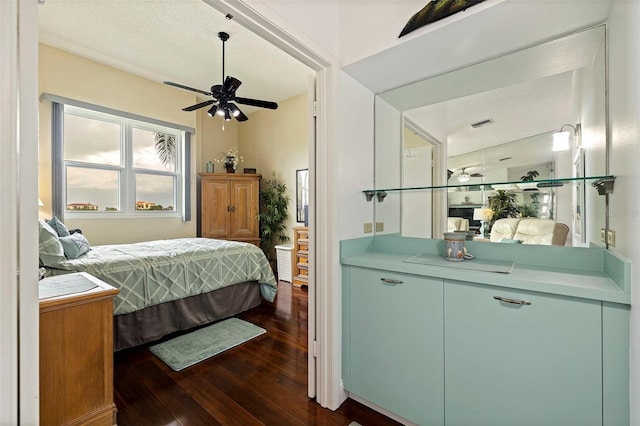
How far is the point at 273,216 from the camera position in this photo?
5.27m

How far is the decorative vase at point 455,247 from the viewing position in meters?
1.67

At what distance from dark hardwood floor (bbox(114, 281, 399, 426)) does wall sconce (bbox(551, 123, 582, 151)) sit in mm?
1780

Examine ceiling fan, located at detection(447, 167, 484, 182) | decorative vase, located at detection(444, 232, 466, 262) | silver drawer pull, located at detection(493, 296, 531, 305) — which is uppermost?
ceiling fan, located at detection(447, 167, 484, 182)

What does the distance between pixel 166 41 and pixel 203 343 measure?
3437 millimetres

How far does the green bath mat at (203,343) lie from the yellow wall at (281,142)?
2.52 metres

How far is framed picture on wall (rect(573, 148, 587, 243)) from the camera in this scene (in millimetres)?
1441

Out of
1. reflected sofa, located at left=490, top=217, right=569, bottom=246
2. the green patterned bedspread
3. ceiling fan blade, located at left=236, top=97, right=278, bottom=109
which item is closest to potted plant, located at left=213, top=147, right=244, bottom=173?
the green patterned bedspread

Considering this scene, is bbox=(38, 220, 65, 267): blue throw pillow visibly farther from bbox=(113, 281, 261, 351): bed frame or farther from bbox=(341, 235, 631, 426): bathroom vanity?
bbox=(341, 235, 631, 426): bathroom vanity

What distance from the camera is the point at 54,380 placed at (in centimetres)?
139

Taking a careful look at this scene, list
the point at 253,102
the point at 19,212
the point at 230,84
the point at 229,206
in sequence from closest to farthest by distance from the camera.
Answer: the point at 19,212 → the point at 230,84 → the point at 253,102 → the point at 229,206

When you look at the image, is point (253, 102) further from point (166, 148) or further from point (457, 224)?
point (457, 224)

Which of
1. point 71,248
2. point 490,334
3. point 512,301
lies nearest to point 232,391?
point 490,334

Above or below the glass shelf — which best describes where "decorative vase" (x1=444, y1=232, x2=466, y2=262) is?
below

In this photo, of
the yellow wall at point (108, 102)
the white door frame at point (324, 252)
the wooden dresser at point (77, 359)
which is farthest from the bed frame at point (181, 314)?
the yellow wall at point (108, 102)
